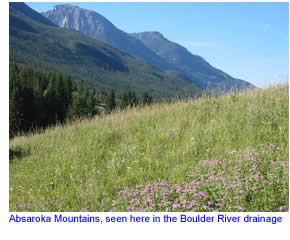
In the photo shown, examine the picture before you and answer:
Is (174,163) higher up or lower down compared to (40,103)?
lower down

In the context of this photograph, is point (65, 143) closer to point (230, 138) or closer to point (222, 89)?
point (230, 138)

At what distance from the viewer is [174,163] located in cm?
595

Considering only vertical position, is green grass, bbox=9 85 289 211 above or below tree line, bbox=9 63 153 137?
below

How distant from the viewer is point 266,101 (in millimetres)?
8312

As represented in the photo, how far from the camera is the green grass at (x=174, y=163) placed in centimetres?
448

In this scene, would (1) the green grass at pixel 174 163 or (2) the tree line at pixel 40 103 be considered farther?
(2) the tree line at pixel 40 103

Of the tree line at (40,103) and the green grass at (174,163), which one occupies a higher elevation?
the tree line at (40,103)

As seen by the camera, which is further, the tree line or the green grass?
the tree line

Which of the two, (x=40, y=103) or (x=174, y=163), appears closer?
(x=174, y=163)

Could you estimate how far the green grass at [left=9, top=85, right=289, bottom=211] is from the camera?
4.48 m
